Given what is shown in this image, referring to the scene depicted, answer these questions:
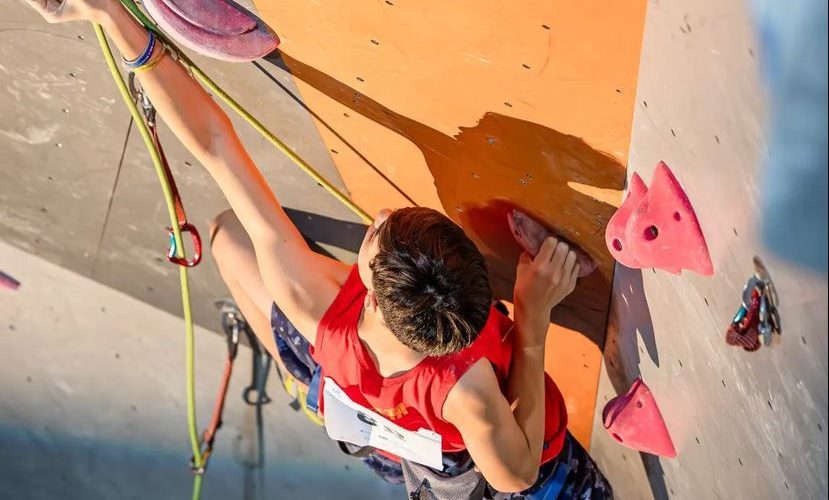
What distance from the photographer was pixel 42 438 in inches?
107

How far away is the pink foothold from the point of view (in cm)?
129

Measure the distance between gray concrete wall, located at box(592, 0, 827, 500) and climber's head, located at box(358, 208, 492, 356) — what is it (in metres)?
0.25

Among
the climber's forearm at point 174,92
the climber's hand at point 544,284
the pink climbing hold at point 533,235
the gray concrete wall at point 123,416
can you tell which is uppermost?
the climber's forearm at point 174,92

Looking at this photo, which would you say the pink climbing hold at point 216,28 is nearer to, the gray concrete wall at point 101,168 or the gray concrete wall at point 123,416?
the gray concrete wall at point 101,168

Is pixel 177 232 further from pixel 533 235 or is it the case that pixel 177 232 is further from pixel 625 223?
pixel 625 223

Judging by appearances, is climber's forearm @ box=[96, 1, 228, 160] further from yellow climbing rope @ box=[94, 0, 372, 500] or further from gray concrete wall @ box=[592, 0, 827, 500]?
gray concrete wall @ box=[592, 0, 827, 500]

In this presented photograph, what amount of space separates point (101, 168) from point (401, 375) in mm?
759

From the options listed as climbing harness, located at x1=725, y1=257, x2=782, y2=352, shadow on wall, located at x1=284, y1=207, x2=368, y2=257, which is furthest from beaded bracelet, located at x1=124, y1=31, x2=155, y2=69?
climbing harness, located at x1=725, y1=257, x2=782, y2=352

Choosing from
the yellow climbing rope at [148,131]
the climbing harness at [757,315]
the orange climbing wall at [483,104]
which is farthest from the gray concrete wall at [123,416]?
the climbing harness at [757,315]

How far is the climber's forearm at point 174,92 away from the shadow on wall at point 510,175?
0.12m

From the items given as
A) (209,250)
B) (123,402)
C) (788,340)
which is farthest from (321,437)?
(788,340)

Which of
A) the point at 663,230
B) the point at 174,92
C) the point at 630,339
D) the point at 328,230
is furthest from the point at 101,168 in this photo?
the point at 663,230

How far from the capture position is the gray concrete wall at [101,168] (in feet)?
5.57

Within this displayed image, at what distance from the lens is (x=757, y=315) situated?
3.76ft
